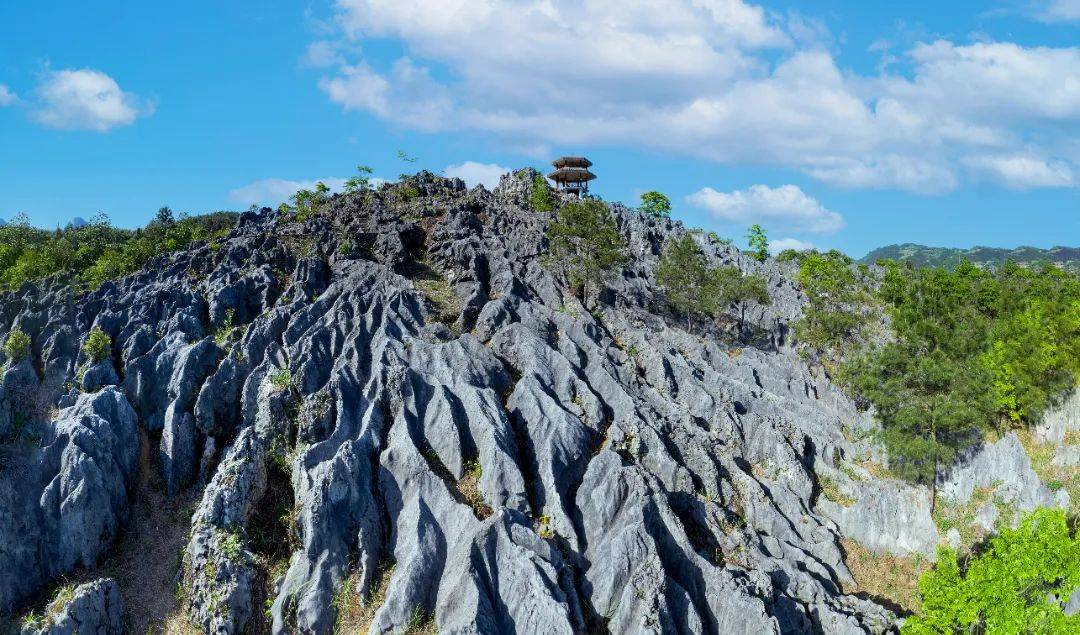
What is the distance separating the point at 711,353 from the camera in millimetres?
49438

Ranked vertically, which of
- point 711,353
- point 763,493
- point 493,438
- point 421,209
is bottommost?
point 763,493

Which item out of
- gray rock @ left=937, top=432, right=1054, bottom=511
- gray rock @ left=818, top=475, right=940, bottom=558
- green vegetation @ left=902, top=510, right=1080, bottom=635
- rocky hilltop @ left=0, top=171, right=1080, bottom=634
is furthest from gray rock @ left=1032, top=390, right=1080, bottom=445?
green vegetation @ left=902, top=510, right=1080, bottom=635

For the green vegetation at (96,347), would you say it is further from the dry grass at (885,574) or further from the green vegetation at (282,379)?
the dry grass at (885,574)

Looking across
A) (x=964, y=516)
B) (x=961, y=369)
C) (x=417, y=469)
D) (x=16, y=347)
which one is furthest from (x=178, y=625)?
(x=961, y=369)

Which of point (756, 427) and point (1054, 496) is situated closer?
point (1054, 496)

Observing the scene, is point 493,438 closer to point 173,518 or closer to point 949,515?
point 173,518

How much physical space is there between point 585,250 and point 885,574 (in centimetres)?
3288

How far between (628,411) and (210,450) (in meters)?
23.0

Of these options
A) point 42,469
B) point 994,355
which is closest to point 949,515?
point 994,355

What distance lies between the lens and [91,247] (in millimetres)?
61938

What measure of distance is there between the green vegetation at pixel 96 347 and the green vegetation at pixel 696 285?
41.4 meters

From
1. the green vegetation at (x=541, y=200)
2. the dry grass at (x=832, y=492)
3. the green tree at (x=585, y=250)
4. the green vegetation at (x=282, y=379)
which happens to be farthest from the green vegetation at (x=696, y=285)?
the green vegetation at (x=282, y=379)

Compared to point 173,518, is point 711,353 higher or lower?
higher

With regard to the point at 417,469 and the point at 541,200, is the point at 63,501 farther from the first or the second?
the point at 541,200
